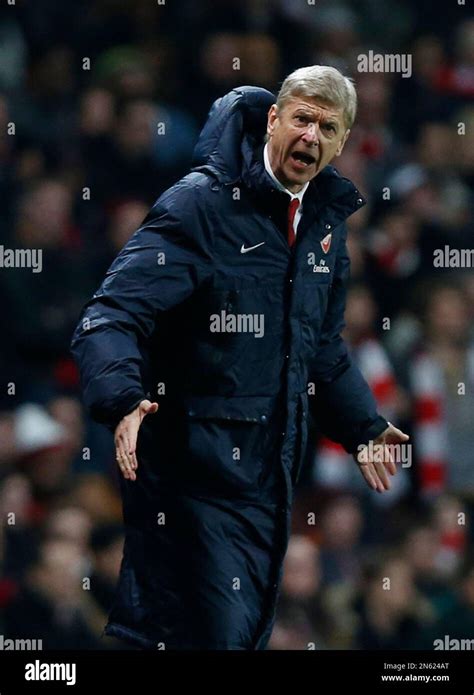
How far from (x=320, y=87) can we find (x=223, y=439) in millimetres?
796

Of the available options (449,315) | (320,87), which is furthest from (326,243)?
(449,315)

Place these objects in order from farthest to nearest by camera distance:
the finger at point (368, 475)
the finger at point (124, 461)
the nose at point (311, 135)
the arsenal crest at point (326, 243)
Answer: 1. the finger at point (368, 475)
2. the arsenal crest at point (326, 243)
3. the nose at point (311, 135)
4. the finger at point (124, 461)

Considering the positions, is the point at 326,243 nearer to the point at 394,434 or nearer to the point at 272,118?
the point at 272,118

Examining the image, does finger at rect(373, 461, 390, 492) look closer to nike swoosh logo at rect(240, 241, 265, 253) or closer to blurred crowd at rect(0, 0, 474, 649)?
nike swoosh logo at rect(240, 241, 265, 253)

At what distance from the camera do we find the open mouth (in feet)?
13.9

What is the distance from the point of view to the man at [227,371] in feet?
13.8

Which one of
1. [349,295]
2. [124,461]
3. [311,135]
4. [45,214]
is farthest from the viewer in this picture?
[349,295]

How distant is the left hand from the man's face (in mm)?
705

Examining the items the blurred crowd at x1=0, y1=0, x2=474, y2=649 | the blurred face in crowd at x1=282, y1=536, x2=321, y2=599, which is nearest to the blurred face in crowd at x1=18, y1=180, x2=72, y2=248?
the blurred crowd at x1=0, y1=0, x2=474, y2=649

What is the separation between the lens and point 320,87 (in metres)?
4.22

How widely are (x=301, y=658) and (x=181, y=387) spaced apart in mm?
752


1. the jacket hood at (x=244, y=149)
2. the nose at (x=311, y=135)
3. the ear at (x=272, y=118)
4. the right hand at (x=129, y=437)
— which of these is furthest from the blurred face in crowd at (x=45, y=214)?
the right hand at (x=129, y=437)

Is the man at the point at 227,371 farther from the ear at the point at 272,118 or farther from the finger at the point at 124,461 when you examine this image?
the finger at the point at 124,461

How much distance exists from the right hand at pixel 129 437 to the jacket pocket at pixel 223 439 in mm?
366
